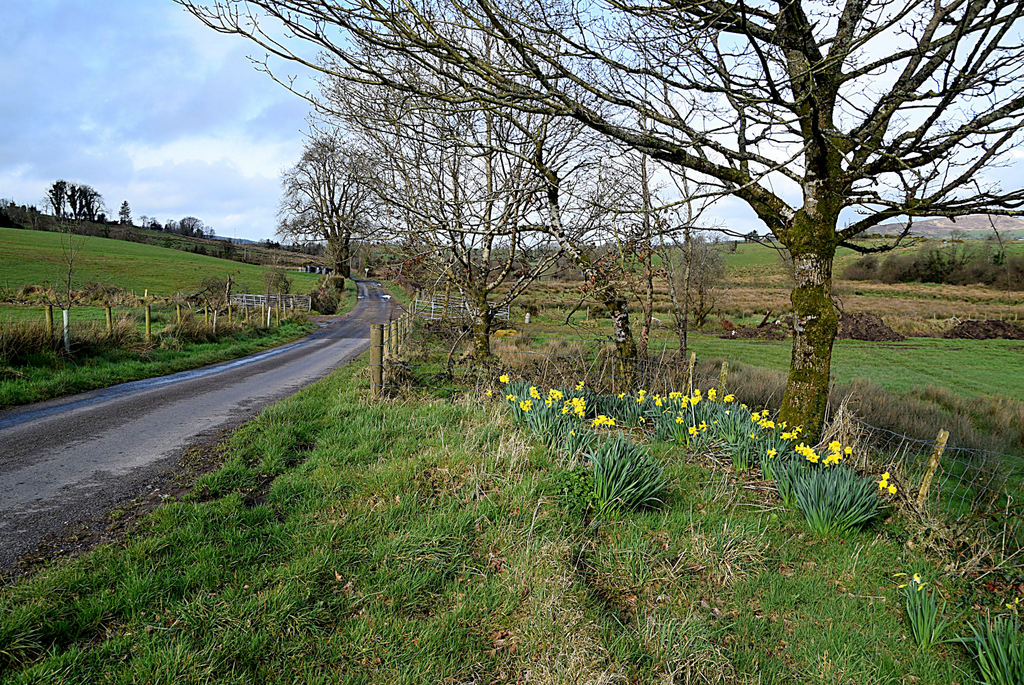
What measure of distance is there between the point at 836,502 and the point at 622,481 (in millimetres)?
1671

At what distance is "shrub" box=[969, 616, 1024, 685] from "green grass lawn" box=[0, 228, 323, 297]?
3559cm

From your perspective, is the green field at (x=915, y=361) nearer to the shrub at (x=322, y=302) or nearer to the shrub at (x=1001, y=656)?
the shrub at (x=1001, y=656)

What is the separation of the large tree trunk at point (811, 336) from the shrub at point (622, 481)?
7.18ft

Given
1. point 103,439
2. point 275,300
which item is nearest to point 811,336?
point 103,439

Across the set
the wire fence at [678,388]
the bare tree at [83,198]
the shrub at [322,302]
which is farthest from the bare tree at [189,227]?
the wire fence at [678,388]

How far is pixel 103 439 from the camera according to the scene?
6.31 meters

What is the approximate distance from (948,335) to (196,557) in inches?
1580

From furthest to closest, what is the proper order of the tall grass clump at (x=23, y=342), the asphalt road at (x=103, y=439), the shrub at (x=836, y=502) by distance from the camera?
the tall grass clump at (x=23, y=342) < the asphalt road at (x=103, y=439) < the shrub at (x=836, y=502)

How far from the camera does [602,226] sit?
888 centimetres

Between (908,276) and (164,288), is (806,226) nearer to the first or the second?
(164,288)

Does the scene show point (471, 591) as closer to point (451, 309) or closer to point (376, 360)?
point (376, 360)

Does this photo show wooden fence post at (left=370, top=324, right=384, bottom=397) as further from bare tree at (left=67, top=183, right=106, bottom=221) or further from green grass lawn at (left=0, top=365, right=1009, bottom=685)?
bare tree at (left=67, top=183, right=106, bottom=221)

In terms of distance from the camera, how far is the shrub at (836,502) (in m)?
3.80

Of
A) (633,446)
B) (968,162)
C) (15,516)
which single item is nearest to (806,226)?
(968,162)
